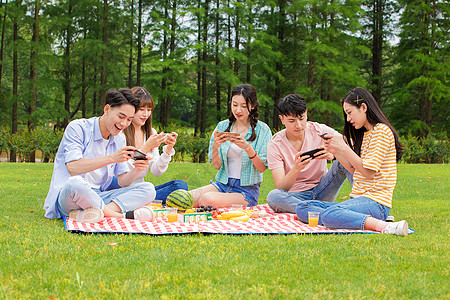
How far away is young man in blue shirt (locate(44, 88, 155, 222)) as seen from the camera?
410 cm

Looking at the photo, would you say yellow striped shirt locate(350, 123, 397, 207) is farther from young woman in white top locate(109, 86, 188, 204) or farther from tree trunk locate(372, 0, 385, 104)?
tree trunk locate(372, 0, 385, 104)

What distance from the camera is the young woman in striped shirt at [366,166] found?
3.91 metres

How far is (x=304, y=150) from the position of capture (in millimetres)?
5152

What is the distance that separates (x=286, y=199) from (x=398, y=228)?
153 centimetres

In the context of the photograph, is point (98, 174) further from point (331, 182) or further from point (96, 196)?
point (331, 182)

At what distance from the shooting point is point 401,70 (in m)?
23.5

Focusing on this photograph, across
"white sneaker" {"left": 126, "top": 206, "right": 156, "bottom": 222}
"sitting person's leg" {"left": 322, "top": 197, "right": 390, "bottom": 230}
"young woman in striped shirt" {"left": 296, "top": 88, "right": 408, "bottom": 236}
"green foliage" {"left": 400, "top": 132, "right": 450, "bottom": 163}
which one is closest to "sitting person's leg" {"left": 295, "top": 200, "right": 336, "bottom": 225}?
"young woman in striped shirt" {"left": 296, "top": 88, "right": 408, "bottom": 236}

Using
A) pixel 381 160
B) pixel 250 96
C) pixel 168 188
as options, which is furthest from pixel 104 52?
pixel 381 160

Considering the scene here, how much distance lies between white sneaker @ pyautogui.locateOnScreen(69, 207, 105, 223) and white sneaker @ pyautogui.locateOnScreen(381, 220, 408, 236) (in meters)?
2.62

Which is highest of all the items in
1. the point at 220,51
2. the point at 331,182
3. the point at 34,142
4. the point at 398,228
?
the point at 220,51

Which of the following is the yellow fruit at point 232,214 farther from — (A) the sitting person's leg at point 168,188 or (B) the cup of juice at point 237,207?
(A) the sitting person's leg at point 168,188

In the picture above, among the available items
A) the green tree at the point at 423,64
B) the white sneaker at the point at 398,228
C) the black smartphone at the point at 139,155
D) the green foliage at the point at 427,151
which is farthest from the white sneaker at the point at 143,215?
the green tree at the point at 423,64

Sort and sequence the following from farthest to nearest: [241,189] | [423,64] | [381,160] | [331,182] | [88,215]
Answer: [423,64] → [241,189] → [331,182] → [88,215] → [381,160]

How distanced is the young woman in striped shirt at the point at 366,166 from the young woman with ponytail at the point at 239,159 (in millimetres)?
1241
